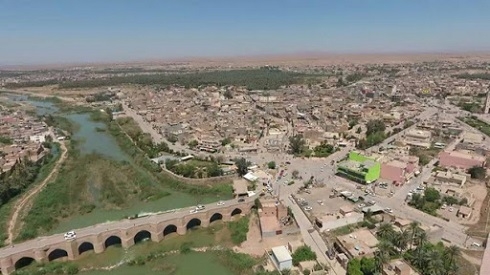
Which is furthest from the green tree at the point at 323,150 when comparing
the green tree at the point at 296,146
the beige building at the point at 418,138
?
the beige building at the point at 418,138

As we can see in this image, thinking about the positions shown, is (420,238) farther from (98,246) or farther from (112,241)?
(98,246)

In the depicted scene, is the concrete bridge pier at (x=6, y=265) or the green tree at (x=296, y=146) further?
the green tree at (x=296, y=146)

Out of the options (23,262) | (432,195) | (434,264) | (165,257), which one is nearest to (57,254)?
(23,262)

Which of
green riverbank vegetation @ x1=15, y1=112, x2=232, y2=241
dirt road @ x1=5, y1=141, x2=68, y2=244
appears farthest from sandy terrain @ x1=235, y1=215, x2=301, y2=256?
dirt road @ x1=5, y1=141, x2=68, y2=244

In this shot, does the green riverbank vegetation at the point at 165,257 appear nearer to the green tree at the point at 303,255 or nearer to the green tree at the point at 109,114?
the green tree at the point at 303,255

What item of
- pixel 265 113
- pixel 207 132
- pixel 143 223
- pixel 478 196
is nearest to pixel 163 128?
pixel 207 132

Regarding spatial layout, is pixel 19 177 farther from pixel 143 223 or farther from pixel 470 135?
pixel 470 135
